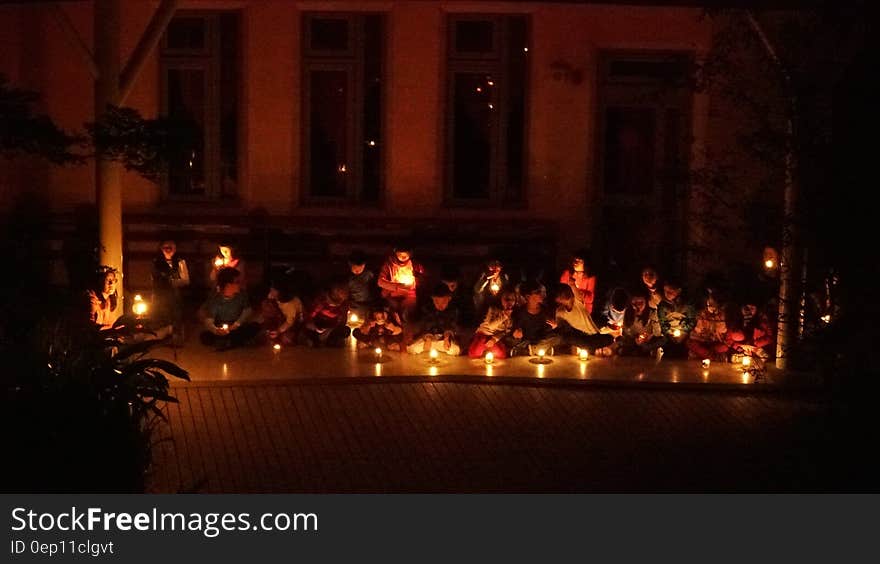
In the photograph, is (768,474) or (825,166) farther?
(768,474)

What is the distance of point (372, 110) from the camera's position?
16.7 meters

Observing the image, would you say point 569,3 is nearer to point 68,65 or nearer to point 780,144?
point 68,65

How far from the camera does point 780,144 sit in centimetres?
920

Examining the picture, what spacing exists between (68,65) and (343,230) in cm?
393

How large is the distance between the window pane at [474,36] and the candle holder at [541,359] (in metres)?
4.78

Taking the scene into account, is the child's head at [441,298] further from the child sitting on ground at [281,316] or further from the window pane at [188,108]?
the window pane at [188,108]

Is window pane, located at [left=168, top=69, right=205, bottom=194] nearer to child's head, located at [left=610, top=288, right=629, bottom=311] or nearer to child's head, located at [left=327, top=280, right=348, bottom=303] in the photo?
child's head, located at [left=327, top=280, right=348, bottom=303]

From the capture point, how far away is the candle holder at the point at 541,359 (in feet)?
43.5

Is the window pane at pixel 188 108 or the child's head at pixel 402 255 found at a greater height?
the window pane at pixel 188 108

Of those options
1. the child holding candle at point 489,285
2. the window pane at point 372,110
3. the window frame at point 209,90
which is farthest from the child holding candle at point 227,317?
the window pane at point 372,110

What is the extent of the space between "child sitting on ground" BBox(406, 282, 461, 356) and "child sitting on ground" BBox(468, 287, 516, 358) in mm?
229

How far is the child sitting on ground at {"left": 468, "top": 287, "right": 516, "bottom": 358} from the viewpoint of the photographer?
13344mm

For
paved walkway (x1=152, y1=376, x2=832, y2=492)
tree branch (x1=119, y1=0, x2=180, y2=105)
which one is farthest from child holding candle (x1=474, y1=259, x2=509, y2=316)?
tree branch (x1=119, y1=0, x2=180, y2=105)

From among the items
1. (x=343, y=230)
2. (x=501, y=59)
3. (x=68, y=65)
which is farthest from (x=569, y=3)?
(x=68, y=65)
